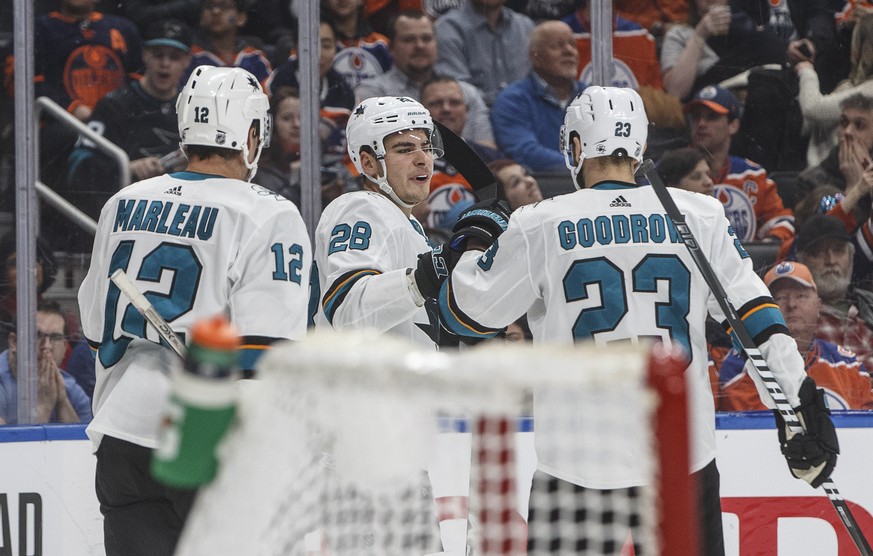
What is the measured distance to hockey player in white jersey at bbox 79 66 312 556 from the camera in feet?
8.10

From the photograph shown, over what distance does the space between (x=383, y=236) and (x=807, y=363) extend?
1.66 metres

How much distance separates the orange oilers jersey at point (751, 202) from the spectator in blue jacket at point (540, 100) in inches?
22.4

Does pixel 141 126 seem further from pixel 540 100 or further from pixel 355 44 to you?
pixel 540 100

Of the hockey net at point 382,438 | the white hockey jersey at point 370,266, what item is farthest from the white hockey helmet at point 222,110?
the hockey net at point 382,438

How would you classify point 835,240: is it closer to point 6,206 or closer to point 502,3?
point 502,3

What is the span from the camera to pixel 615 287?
265cm

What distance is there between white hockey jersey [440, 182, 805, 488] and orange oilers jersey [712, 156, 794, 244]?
1.51m

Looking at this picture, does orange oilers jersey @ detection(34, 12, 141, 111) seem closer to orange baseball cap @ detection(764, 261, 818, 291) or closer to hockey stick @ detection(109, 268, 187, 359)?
hockey stick @ detection(109, 268, 187, 359)

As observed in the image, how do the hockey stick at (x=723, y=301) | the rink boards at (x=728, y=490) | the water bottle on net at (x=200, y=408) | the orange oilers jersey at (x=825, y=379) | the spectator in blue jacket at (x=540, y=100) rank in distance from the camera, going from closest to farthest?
the water bottle on net at (x=200, y=408), the hockey stick at (x=723, y=301), the rink boards at (x=728, y=490), the orange oilers jersey at (x=825, y=379), the spectator in blue jacket at (x=540, y=100)

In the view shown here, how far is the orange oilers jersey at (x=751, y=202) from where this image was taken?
425cm

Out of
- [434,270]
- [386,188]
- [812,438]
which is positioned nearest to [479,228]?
[434,270]

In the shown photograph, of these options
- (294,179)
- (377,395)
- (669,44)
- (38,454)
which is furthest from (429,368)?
(669,44)

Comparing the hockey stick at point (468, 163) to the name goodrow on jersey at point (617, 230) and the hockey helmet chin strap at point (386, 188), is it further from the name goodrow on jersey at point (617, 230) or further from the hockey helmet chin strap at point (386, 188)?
the name goodrow on jersey at point (617, 230)

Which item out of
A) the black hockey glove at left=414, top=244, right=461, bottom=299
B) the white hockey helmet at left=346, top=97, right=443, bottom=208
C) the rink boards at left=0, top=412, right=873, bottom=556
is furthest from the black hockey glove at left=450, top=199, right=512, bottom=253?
the rink boards at left=0, top=412, right=873, bottom=556
